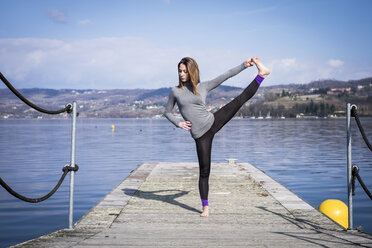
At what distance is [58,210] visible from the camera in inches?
410

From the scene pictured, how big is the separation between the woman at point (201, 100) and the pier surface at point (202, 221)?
642 millimetres

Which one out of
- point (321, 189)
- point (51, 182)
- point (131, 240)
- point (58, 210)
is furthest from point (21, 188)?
point (131, 240)

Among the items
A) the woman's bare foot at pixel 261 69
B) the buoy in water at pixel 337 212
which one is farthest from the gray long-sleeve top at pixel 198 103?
the buoy in water at pixel 337 212

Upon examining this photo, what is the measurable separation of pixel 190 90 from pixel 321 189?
9669mm

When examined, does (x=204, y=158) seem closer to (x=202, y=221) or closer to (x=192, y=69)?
(x=202, y=221)

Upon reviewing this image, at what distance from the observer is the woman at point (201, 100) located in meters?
5.49

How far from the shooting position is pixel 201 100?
550 centimetres

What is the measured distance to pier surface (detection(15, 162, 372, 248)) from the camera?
13.8 feet

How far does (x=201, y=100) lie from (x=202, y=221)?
1.61 meters

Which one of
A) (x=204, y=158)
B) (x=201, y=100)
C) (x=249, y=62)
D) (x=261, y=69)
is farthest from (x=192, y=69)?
(x=204, y=158)

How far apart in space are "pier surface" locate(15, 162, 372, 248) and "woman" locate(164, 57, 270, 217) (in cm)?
64

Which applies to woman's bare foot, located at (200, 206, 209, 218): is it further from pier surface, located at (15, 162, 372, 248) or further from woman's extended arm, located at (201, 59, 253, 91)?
woman's extended arm, located at (201, 59, 253, 91)

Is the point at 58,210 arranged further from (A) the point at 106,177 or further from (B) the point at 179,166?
(A) the point at 106,177

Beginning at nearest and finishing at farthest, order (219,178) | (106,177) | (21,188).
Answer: (219,178), (21,188), (106,177)
